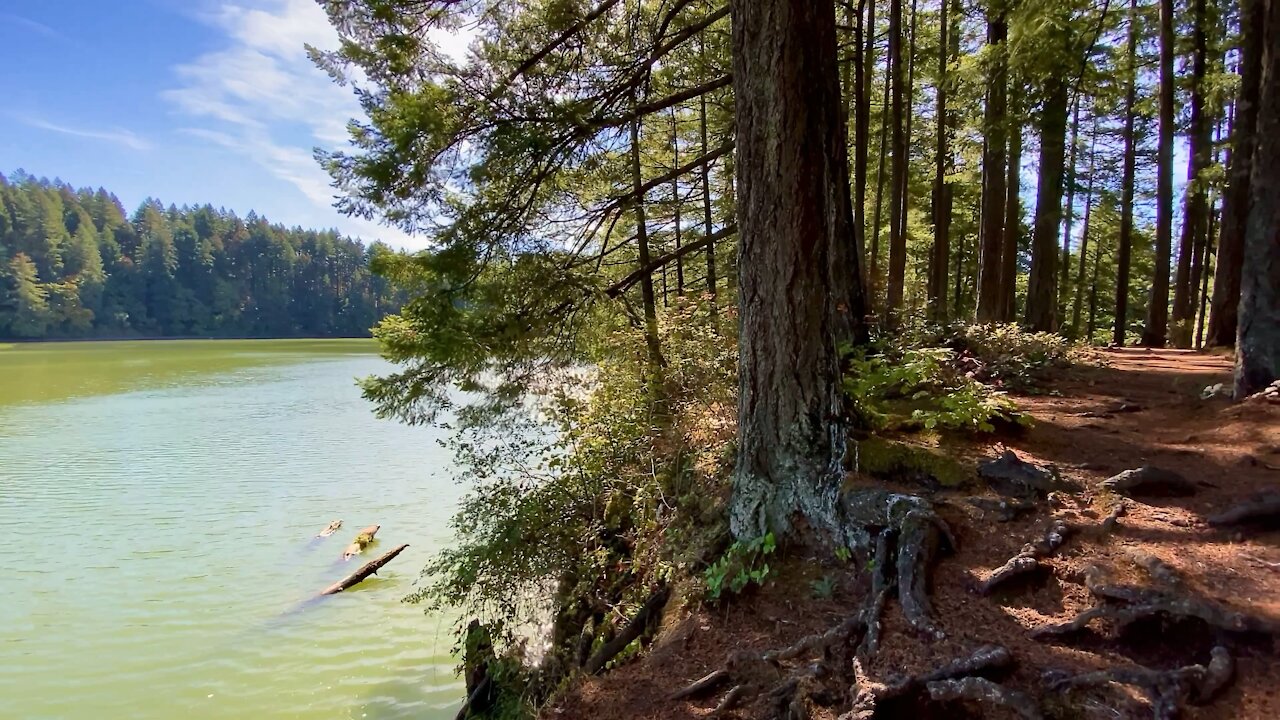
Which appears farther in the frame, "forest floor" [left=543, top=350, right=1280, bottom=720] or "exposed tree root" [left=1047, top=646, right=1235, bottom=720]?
"forest floor" [left=543, top=350, right=1280, bottom=720]

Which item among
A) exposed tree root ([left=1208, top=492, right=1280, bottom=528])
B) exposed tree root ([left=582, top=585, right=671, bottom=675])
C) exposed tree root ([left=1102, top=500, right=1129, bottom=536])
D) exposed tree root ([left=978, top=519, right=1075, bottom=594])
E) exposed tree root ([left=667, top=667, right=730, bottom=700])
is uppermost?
exposed tree root ([left=1208, top=492, right=1280, bottom=528])

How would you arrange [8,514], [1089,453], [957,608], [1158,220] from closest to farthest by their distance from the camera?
[957,608]
[1089,453]
[1158,220]
[8,514]

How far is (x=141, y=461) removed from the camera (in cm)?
1541

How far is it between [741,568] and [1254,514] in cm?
241

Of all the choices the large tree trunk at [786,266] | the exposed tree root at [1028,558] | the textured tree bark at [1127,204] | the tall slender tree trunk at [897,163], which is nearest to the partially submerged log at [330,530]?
the large tree trunk at [786,266]

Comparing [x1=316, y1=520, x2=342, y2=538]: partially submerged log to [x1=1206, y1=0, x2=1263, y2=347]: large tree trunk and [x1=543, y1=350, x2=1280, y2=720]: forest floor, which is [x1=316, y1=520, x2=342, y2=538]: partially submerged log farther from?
[x1=1206, y1=0, x2=1263, y2=347]: large tree trunk

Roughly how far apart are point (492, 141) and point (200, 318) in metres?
91.8

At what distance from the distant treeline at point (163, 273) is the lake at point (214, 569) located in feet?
172

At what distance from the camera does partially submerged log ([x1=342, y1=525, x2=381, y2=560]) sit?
33.5ft

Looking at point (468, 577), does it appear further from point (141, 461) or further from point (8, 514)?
point (141, 461)

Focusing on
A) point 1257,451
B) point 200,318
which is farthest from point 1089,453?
point 200,318

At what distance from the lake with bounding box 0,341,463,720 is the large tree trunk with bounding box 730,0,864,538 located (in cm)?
484

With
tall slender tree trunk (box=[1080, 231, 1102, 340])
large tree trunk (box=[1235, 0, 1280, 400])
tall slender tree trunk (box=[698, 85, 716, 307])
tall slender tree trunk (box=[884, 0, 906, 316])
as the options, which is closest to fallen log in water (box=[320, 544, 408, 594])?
tall slender tree trunk (box=[698, 85, 716, 307])

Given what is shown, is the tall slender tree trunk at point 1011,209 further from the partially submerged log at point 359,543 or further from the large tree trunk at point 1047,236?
the partially submerged log at point 359,543
